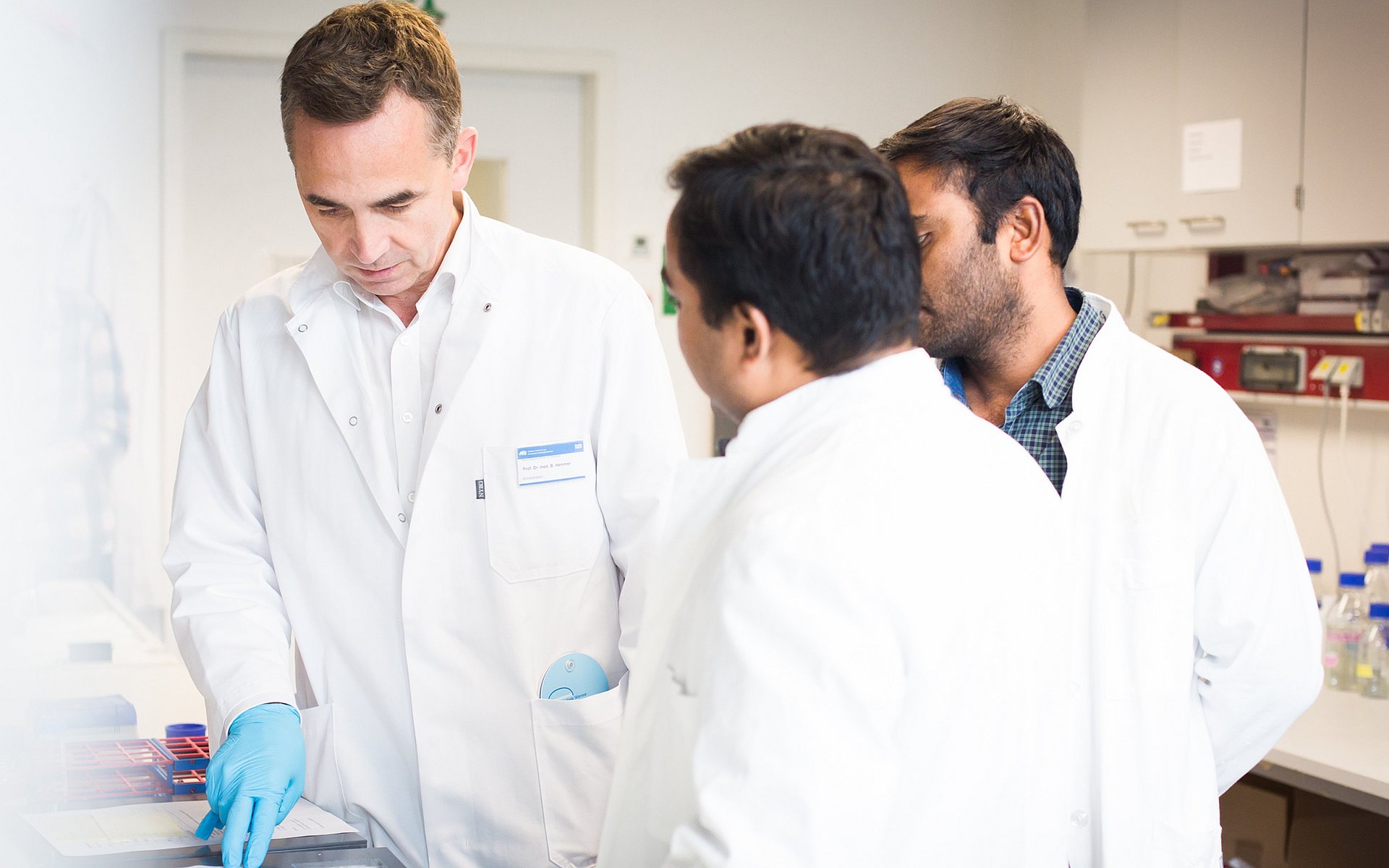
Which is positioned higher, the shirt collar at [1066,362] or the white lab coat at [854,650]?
the shirt collar at [1066,362]

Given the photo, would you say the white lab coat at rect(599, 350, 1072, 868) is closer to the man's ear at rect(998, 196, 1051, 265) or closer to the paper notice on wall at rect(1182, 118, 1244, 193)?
the man's ear at rect(998, 196, 1051, 265)

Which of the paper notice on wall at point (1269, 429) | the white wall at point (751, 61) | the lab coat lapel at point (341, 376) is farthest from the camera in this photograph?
the white wall at point (751, 61)

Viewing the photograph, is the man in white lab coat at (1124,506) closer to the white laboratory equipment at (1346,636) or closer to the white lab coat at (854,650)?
the white lab coat at (854,650)

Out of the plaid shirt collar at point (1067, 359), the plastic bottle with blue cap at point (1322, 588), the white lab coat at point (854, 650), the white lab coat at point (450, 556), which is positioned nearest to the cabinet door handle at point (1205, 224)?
the plastic bottle with blue cap at point (1322, 588)

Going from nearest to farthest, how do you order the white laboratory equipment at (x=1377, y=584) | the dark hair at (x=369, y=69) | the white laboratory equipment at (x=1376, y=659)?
the dark hair at (x=369, y=69) → the white laboratory equipment at (x=1376, y=659) → the white laboratory equipment at (x=1377, y=584)

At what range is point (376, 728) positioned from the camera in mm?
1218

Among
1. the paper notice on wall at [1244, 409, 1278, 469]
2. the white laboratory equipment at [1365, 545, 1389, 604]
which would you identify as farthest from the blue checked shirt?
the paper notice on wall at [1244, 409, 1278, 469]

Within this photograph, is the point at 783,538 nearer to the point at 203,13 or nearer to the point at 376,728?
the point at 376,728

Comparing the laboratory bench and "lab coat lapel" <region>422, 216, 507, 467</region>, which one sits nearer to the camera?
"lab coat lapel" <region>422, 216, 507, 467</region>

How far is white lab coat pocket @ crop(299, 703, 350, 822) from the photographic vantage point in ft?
3.97

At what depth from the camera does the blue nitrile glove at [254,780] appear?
96 centimetres

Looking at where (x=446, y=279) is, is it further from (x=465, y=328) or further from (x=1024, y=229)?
(x=1024, y=229)

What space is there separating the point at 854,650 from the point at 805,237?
0.84 ft

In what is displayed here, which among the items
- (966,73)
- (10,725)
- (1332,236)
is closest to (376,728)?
(10,725)
